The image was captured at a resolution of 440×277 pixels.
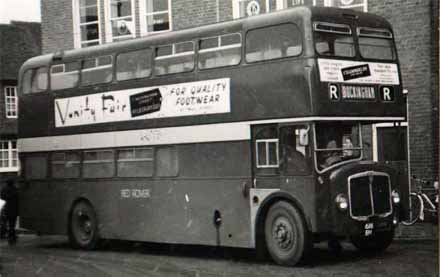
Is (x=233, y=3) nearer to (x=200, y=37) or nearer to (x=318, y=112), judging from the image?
(x=200, y=37)

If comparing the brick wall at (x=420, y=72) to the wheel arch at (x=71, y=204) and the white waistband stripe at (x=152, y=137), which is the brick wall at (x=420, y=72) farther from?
the wheel arch at (x=71, y=204)

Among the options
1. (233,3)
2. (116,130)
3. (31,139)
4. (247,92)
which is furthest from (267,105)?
(233,3)

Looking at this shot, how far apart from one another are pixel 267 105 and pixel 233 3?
8701 millimetres

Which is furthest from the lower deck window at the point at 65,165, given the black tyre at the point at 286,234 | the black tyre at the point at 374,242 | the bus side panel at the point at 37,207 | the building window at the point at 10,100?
the building window at the point at 10,100

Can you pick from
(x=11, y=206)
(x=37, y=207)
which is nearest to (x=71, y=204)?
(x=37, y=207)

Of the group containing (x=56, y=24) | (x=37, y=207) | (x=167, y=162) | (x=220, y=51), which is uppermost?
(x=56, y=24)

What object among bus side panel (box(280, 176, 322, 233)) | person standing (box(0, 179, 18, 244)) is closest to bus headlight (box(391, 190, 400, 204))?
bus side panel (box(280, 176, 322, 233))

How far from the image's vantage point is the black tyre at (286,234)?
13508 millimetres

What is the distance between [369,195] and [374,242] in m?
1.72

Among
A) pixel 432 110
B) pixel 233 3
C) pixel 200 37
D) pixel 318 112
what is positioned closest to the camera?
pixel 318 112

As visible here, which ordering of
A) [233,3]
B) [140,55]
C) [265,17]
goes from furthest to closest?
[233,3]
[140,55]
[265,17]

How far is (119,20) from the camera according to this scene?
25250 mm

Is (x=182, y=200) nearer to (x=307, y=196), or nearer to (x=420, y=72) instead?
(x=307, y=196)

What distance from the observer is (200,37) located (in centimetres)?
1540
